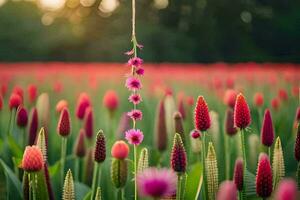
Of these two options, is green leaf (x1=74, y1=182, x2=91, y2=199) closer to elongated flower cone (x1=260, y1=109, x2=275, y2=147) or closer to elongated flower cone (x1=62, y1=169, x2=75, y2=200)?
elongated flower cone (x1=62, y1=169, x2=75, y2=200)

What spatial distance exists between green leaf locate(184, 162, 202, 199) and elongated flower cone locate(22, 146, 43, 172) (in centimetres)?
39

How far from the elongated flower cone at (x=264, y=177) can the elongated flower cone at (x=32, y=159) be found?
0.38 metres

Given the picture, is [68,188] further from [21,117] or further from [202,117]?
[21,117]

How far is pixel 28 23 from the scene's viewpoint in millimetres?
10648

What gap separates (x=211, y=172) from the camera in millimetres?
1166

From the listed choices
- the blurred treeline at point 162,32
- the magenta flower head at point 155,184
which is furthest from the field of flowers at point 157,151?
the blurred treeline at point 162,32

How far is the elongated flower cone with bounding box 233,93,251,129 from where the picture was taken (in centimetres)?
108

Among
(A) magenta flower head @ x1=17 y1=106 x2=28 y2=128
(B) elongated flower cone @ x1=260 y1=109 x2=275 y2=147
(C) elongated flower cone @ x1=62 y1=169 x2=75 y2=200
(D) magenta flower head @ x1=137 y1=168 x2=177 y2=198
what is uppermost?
(A) magenta flower head @ x1=17 y1=106 x2=28 y2=128

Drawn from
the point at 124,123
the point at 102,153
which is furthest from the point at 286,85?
the point at 102,153

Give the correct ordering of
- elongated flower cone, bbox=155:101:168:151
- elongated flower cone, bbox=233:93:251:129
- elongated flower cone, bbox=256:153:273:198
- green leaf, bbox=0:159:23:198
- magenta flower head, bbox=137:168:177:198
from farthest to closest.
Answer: elongated flower cone, bbox=155:101:168:151
green leaf, bbox=0:159:23:198
elongated flower cone, bbox=233:93:251:129
elongated flower cone, bbox=256:153:273:198
magenta flower head, bbox=137:168:177:198

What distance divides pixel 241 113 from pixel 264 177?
176 millimetres

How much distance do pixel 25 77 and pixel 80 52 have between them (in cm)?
592

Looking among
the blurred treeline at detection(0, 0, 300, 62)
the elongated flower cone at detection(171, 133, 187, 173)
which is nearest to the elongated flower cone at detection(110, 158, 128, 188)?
the elongated flower cone at detection(171, 133, 187, 173)

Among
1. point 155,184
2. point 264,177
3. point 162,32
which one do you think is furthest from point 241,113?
point 162,32
